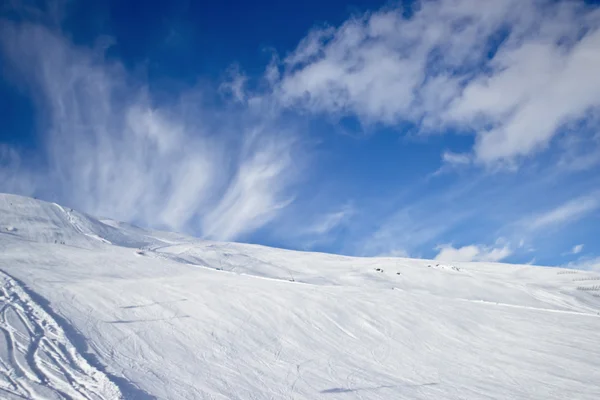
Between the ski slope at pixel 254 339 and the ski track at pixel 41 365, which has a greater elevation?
the ski slope at pixel 254 339

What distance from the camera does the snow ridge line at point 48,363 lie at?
6.50 m

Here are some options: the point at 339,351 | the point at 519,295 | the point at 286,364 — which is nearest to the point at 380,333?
the point at 339,351

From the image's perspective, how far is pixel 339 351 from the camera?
11.7 meters

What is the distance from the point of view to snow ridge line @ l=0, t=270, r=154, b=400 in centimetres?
650

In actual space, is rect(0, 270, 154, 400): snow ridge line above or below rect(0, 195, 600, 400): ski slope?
below

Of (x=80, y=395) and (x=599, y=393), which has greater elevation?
(x=599, y=393)

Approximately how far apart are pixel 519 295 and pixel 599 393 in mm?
14931

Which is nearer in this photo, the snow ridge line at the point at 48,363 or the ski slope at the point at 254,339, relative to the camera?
the snow ridge line at the point at 48,363

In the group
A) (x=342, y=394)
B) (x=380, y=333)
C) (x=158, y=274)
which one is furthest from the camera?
(x=158, y=274)

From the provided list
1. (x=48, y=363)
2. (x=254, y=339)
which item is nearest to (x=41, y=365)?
(x=48, y=363)

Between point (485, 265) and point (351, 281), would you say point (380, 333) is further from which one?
point (485, 265)

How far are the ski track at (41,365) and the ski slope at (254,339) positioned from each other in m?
0.03

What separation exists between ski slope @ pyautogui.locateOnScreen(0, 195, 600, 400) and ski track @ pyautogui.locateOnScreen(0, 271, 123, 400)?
0.11 ft

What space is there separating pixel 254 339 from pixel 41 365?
5.78m
